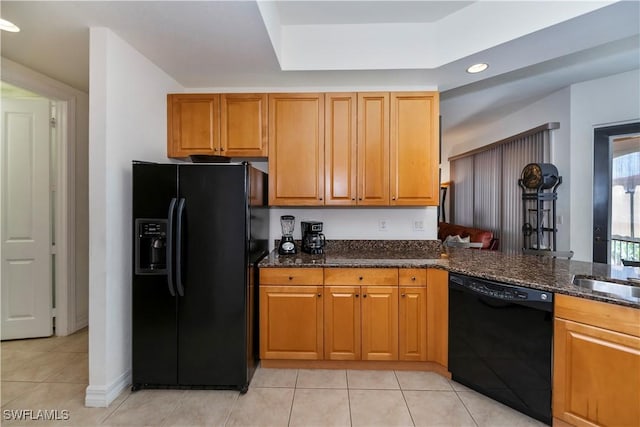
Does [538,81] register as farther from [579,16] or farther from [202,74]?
[202,74]

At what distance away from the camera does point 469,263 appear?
223cm

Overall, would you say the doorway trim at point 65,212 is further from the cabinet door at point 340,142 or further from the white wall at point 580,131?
the white wall at point 580,131

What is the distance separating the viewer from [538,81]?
10.8ft

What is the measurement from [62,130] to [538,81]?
519cm

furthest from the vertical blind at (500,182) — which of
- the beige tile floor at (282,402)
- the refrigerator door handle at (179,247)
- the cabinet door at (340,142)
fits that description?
the refrigerator door handle at (179,247)

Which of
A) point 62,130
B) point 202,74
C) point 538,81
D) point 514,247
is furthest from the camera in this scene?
point 514,247

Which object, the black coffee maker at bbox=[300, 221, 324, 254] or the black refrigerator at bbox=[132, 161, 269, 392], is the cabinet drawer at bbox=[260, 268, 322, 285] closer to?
the black refrigerator at bbox=[132, 161, 269, 392]

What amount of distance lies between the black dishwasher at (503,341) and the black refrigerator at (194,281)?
157 cm

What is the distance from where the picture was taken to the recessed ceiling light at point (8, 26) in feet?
5.90

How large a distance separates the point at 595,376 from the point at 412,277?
1.11m

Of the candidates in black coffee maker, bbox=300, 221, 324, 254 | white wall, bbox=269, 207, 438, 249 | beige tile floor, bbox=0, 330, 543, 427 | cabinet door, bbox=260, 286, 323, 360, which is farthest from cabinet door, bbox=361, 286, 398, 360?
white wall, bbox=269, 207, 438, 249

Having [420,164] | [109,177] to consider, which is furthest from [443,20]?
[109,177]

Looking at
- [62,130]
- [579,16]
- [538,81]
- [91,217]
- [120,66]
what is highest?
[538,81]

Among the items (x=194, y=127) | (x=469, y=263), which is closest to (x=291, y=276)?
(x=469, y=263)
